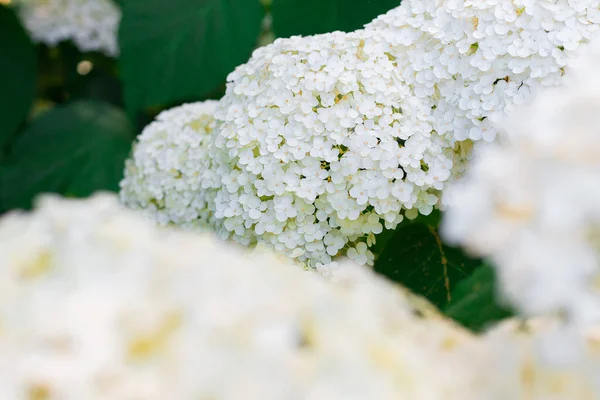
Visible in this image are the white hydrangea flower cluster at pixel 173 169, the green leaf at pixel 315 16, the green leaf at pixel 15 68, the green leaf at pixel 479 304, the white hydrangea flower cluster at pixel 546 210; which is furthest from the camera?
the green leaf at pixel 15 68

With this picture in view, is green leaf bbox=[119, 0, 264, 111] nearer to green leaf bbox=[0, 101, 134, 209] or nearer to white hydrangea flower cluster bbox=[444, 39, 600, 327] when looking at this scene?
green leaf bbox=[0, 101, 134, 209]

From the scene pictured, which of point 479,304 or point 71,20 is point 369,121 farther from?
point 71,20

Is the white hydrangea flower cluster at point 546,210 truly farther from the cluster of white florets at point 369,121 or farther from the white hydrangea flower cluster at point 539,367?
the cluster of white florets at point 369,121

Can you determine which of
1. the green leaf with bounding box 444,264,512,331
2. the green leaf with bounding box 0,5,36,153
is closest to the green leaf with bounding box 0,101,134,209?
the green leaf with bounding box 0,5,36,153

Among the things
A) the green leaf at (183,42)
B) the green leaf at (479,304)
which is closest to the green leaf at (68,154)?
the green leaf at (183,42)

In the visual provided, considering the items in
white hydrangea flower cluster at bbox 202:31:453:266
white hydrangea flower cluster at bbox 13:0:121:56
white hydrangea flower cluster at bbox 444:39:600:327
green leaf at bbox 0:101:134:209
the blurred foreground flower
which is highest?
white hydrangea flower cluster at bbox 444:39:600:327

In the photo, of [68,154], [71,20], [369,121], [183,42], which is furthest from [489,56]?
[71,20]
